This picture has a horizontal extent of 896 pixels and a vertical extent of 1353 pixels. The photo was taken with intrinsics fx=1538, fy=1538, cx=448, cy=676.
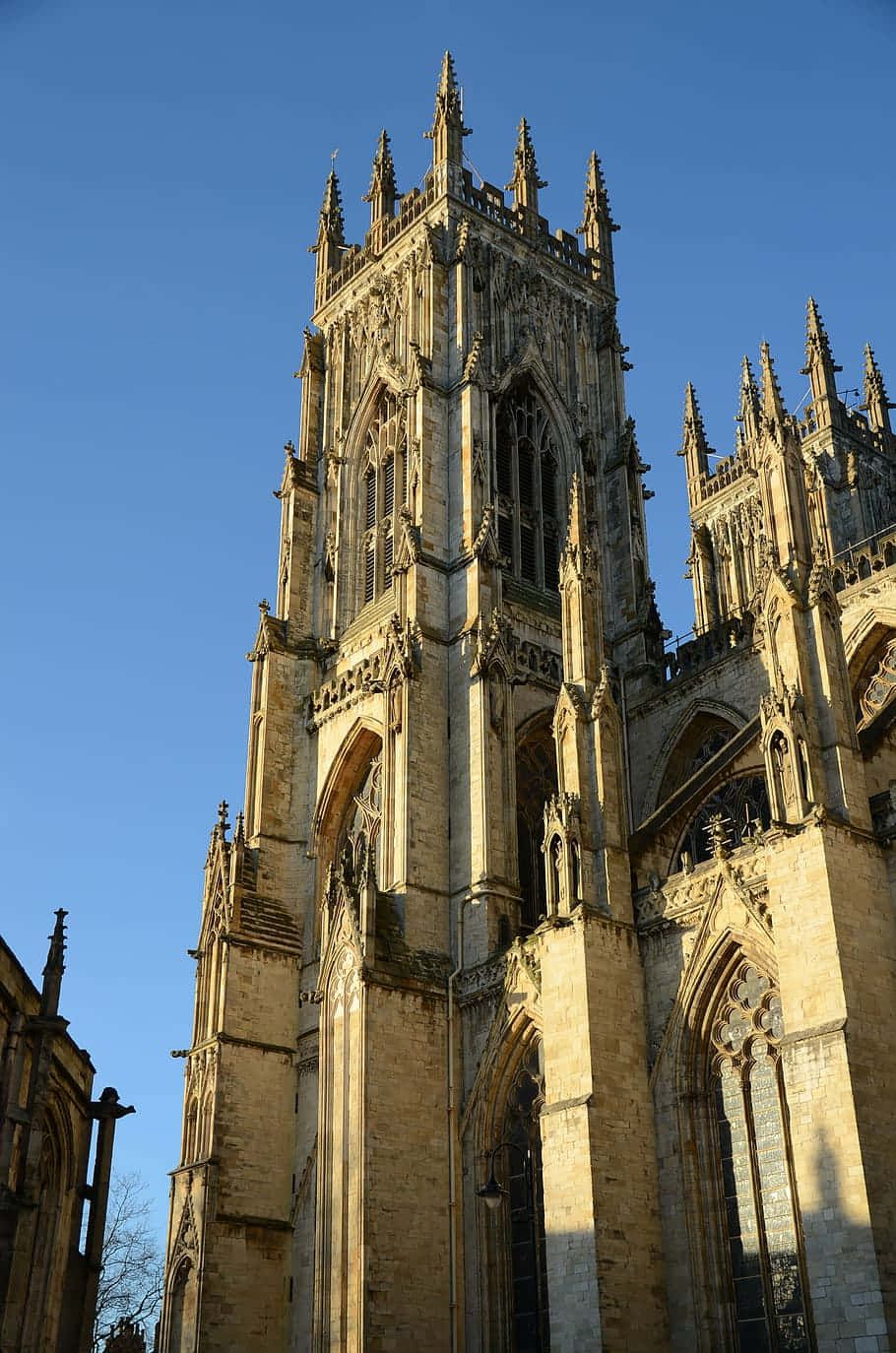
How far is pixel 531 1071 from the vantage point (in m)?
28.3

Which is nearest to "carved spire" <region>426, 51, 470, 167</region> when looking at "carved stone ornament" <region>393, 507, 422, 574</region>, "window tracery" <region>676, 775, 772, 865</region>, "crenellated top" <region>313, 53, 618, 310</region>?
"crenellated top" <region>313, 53, 618, 310</region>

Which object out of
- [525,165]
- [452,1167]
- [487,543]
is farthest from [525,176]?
[452,1167]

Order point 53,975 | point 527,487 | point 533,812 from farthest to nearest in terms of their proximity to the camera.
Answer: point 527,487 → point 533,812 → point 53,975

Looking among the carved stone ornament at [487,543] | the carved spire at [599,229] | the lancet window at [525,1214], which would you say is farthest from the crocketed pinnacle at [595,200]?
the lancet window at [525,1214]

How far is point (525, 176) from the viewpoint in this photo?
44656 mm

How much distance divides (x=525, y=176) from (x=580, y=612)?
2013 centimetres

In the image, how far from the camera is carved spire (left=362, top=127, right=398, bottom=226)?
44.8 m

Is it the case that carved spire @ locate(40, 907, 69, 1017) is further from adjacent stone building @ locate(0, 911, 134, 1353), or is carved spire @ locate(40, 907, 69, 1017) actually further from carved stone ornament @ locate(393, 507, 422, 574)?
carved stone ornament @ locate(393, 507, 422, 574)

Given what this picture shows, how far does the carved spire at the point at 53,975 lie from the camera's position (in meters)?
20.7

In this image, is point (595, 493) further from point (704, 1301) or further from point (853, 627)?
point (704, 1301)

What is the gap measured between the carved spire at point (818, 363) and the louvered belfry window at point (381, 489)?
1863 cm

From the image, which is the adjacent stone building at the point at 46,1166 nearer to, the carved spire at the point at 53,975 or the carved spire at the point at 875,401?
the carved spire at the point at 53,975

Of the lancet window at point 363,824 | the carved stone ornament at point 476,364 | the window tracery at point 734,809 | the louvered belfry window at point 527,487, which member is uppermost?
the carved stone ornament at point 476,364

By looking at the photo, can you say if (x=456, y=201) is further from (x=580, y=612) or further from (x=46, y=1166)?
(x=46, y=1166)
